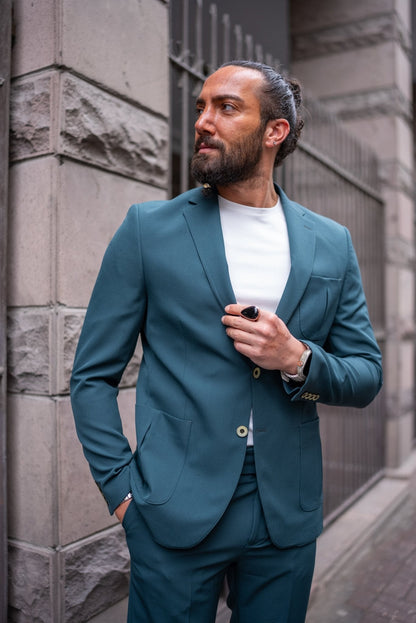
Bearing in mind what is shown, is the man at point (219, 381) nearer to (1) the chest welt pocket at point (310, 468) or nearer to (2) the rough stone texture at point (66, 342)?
(1) the chest welt pocket at point (310, 468)

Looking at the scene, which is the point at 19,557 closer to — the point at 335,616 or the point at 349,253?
the point at 349,253

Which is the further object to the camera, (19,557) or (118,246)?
(19,557)

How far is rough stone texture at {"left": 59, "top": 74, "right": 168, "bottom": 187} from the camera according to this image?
232 centimetres

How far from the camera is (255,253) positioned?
1813 mm

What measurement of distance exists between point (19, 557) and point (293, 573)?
122 centimetres

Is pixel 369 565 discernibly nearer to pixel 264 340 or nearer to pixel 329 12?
pixel 264 340

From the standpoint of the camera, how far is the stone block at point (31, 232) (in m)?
2.27

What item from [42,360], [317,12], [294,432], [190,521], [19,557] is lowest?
[19,557]

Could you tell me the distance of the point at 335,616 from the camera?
3377mm

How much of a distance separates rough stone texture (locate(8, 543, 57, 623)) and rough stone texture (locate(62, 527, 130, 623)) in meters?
0.08

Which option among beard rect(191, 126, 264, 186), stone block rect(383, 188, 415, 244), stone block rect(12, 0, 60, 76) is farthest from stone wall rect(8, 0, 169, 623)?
stone block rect(383, 188, 415, 244)

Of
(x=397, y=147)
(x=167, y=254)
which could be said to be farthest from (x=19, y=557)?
(x=397, y=147)

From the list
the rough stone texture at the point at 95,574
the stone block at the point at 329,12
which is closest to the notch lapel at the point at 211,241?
the rough stone texture at the point at 95,574

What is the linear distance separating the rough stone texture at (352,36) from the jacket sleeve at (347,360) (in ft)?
16.7
